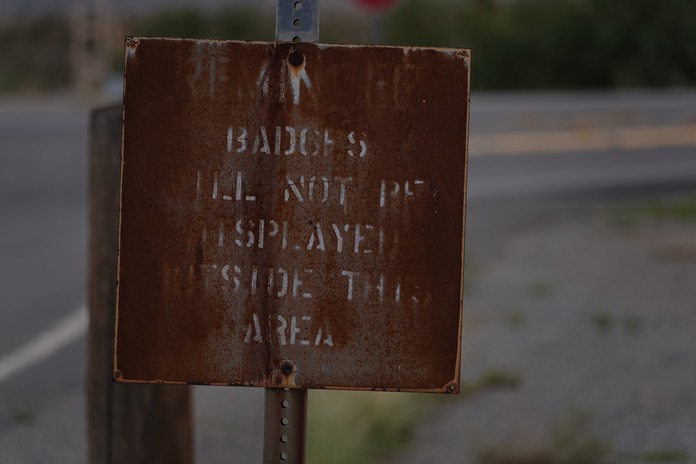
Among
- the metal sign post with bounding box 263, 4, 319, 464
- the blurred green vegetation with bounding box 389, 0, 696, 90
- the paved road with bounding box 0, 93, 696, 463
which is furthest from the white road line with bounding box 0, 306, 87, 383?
the blurred green vegetation with bounding box 389, 0, 696, 90

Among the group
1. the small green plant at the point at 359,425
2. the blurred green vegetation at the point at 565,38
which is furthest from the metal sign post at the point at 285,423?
the blurred green vegetation at the point at 565,38

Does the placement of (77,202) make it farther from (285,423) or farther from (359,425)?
(285,423)

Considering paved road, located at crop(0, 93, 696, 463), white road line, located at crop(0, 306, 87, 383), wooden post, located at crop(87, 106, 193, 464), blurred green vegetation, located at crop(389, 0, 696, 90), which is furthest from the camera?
blurred green vegetation, located at crop(389, 0, 696, 90)

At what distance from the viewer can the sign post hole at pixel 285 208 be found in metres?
2.14

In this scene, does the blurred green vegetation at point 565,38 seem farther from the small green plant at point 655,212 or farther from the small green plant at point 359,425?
the small green plant at point 359,425

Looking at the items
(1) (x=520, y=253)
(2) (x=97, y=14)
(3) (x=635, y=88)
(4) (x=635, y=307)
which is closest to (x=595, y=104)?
(3) (x=635, y=88)

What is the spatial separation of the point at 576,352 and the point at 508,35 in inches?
564

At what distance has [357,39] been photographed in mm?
24797

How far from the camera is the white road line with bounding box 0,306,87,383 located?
5.35 m

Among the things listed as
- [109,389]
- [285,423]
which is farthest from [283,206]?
[109,389]

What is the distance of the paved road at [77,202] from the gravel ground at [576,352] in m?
0.81

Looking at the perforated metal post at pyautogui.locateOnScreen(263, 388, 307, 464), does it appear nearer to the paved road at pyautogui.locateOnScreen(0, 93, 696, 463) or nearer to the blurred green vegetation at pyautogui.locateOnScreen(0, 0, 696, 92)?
the paved road at pyautogui.locateOnScreen(0, 93, 696, 463)

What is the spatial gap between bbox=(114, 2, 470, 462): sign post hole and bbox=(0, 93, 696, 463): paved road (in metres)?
2.08

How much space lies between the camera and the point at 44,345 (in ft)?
19.0
